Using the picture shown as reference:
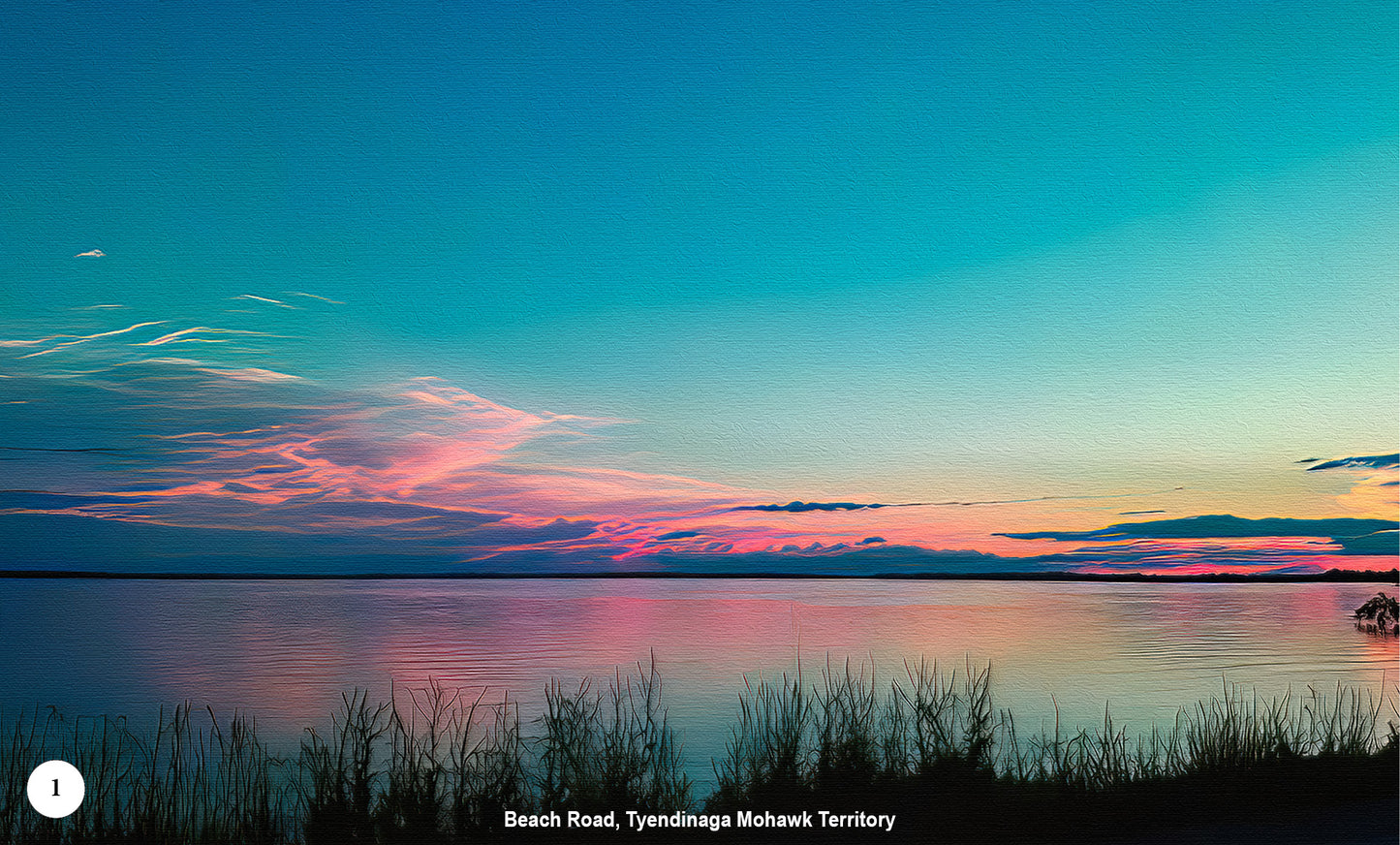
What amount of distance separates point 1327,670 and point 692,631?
20.0m

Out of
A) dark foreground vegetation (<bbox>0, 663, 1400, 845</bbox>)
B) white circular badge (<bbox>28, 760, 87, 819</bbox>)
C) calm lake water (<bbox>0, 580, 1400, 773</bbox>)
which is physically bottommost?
calm lake water (<bbox>0, 580, 1400, 773</bbox>)

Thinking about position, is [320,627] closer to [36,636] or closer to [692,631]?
[36,636]

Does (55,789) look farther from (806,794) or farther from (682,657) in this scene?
(682,657)

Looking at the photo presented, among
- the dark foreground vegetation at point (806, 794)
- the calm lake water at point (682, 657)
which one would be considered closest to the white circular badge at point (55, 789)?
the dark foreground vegetation at point (806, 794)

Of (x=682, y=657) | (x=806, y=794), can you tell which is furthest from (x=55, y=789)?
(x=682, y=657)

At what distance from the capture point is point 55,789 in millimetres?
6285

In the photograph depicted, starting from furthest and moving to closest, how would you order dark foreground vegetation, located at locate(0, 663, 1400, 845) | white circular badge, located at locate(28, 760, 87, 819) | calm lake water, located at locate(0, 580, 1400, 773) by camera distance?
calm lake water, located at locate(0, 580, 1400, 773) < white circular badge, located at locate(28, 760, 87, 819) < dark foreground vegetation, located at locate(0, 663, 1400, 845)

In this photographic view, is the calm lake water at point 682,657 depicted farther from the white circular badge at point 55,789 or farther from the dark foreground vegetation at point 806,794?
the white circular badge at point 55,789

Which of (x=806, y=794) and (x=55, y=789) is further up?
(x=55, y=789)

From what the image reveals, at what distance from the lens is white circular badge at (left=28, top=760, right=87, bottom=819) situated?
6199 millimetres

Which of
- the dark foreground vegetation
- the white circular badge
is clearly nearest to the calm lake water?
the dark foreground vegetation

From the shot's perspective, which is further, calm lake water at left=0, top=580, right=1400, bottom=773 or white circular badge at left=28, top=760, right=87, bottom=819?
calm lake water at left=0, top=580, right=1400, bottom=773

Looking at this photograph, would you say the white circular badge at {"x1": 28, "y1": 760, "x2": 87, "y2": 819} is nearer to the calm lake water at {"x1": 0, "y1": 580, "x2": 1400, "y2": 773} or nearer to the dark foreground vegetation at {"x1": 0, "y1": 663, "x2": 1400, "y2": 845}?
the dark foreground vegetation at {"x1": 0, "y1": 663, "x2": 1400, "y2": 845}

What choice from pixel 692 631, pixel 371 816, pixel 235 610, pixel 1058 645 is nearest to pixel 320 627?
pixel 692 631
